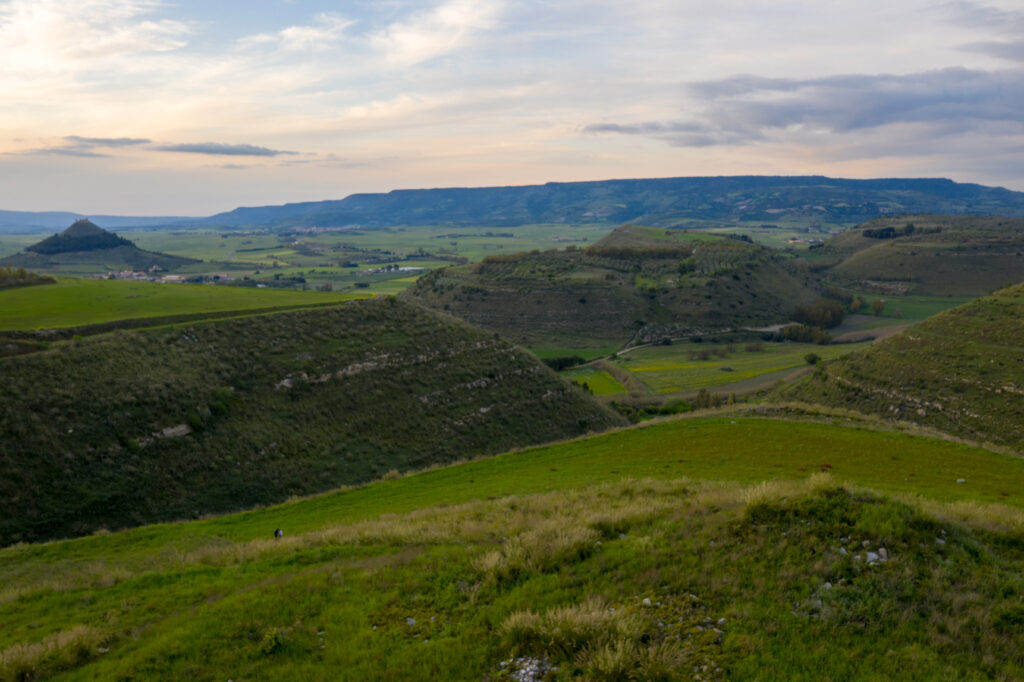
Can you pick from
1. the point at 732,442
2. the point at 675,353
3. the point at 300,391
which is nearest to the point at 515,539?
the point at 732,442

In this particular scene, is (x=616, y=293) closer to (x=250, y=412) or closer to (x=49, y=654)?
(x=250, y=412)

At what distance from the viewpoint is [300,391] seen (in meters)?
40.0

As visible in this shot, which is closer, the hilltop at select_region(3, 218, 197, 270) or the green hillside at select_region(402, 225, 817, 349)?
the green hillside at select_region(402, 225, 817, 349)

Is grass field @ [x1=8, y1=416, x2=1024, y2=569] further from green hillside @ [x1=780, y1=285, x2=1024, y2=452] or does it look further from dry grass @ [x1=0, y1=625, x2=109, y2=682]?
green hillside @ [x1=780, y1=285, x2=1024, y2=452]

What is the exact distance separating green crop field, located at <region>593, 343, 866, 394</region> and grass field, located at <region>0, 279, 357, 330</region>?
4371 cm

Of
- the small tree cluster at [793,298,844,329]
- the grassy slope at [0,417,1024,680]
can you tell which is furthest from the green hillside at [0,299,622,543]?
the small tree cluster at [793,298,844,329]

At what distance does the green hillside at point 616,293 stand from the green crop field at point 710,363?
1088 centimetres

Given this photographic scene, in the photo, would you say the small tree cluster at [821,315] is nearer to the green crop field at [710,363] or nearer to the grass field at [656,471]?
the green crop field at [710,363]

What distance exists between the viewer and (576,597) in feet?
32.3

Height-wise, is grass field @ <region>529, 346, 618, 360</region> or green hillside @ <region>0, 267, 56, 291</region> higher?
green hillside @ <region>0, 267, 56, 291</region>

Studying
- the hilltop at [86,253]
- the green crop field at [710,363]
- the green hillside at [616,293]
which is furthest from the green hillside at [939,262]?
the hilltop at [86,253]

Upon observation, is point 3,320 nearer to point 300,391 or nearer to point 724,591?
point 300,391

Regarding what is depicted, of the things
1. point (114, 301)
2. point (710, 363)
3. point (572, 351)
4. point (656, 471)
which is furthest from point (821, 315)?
point (114, 301)

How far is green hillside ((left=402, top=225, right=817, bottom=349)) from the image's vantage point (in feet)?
364
